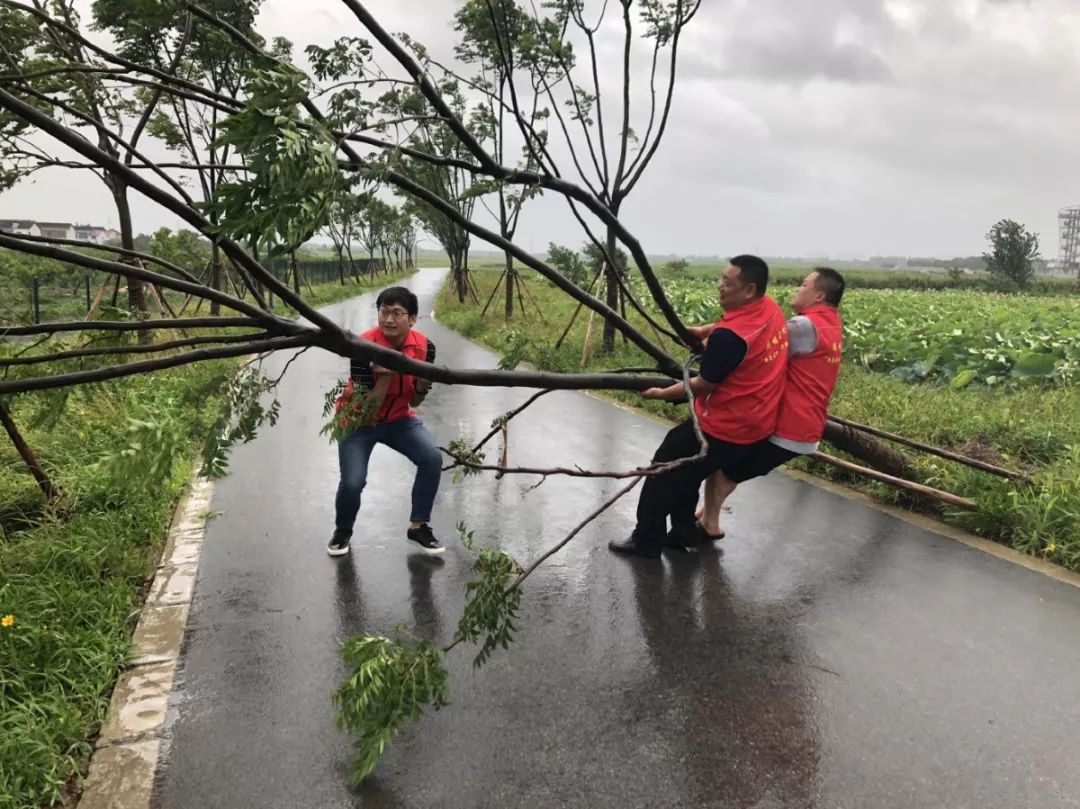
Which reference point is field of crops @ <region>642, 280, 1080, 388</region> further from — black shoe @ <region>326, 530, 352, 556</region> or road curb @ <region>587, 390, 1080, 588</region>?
black shoe @ <region>326, 530, 352, 556</region>

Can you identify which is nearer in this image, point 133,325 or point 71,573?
point 133,325

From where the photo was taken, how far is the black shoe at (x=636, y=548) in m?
4.46

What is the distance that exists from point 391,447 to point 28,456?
7.26ft

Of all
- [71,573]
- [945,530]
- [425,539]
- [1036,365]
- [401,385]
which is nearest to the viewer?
[71,573]

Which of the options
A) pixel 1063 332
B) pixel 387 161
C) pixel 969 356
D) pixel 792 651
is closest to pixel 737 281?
pixel 792 651

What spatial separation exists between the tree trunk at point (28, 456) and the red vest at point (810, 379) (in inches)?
169

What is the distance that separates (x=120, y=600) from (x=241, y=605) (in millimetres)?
567

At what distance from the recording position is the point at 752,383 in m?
3.86

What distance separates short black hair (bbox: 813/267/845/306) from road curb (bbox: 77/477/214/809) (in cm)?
383

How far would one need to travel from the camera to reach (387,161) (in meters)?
2.06

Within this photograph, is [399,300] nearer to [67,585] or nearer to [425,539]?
[425,539]

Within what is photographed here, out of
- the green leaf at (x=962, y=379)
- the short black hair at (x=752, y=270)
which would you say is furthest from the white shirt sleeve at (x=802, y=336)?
the green leaf at (x=962, y=379)

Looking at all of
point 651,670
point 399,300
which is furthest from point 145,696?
point 399,300

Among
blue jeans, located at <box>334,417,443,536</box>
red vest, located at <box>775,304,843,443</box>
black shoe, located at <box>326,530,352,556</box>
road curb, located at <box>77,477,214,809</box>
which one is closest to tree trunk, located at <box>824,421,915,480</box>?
red vest, located at <box>775,304,843,443</box>
